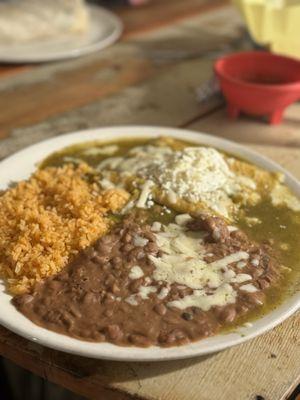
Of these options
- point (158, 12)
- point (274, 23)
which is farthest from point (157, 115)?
point (158, 12)

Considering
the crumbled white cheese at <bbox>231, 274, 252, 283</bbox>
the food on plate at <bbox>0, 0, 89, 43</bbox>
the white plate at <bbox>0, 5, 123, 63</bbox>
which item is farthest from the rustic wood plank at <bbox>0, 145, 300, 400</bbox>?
the food on plate at <bbox>0, 0, 89, 43</bbox>

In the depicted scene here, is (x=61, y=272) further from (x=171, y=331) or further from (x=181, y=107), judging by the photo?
(x=181, y=107)

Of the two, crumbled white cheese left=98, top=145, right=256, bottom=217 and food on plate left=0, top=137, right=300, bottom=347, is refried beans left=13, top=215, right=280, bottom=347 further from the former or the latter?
crumbled white cheese left=98, top=145, right=256, bottom=217

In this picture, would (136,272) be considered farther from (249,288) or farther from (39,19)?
(39,19)

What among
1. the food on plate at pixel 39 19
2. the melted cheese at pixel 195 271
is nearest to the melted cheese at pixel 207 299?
the melted cheese at pixel 195 271

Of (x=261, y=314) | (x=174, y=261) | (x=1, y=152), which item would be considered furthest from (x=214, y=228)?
(x=1, y=152)
